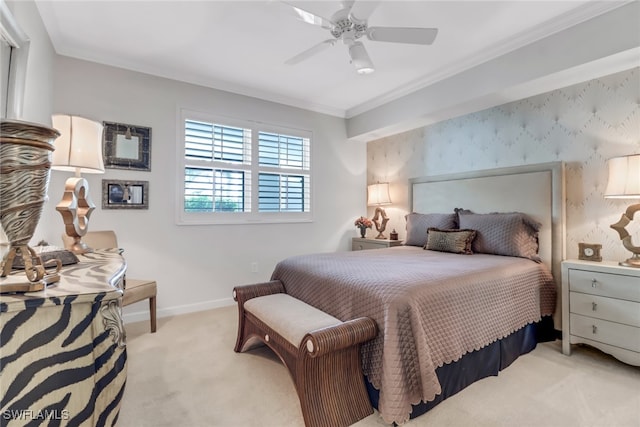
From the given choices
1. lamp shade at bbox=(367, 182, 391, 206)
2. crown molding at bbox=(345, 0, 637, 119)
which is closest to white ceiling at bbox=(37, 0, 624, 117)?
Answer: crown molding at bbox=(345, 0, 637, 119)

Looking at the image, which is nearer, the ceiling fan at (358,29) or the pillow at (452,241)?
the ceiling fan at (358,29)

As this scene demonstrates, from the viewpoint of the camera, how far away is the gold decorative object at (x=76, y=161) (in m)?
1.66

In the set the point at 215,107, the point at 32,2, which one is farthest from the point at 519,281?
the point at 32,2

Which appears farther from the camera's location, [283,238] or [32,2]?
[283,238]

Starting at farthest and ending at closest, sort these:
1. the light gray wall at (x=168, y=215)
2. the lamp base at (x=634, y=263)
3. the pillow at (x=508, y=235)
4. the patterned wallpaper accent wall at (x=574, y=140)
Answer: the light gray wall at (x=168, y=215)
the pillow at (x=508, y=235)
the patterned wallpaper accent wall at (x=574, y=140)
the lamp base at (x=634, y=263)

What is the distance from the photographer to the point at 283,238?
13.4 feet

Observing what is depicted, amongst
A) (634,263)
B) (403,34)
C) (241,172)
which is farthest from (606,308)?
(241,172)

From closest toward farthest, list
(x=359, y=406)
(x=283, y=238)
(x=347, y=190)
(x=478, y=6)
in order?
(x=359, y=406), (x=478, y=6), (x=283, y=238), (x=347, y=190)

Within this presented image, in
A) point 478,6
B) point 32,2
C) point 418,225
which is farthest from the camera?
point 418,225

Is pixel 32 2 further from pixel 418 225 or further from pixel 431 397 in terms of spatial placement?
pixel 418 225

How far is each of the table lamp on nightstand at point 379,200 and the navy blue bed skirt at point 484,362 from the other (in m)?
2.20

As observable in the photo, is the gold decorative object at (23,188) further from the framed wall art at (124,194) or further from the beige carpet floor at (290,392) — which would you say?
the framed wall art at (124,194)

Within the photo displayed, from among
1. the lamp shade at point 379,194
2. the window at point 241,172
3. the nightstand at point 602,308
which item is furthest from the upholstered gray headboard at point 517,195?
the window at point 241,172

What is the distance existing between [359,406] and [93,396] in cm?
133
